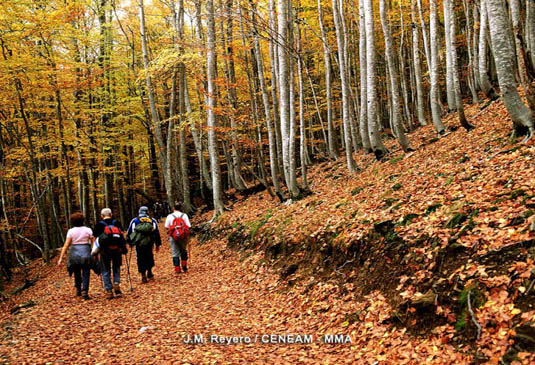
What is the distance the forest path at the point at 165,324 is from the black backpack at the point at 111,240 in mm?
1087

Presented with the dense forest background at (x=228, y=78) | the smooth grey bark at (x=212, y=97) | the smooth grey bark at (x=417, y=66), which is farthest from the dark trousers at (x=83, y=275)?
the smooth grey bark at (x=417, y=66)

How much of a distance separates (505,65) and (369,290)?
15.9 feet

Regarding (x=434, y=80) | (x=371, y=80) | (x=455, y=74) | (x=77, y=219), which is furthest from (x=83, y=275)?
(x=434, y=80)

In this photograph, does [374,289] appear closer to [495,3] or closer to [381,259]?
[381,259]

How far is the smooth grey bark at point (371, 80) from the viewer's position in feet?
32.0

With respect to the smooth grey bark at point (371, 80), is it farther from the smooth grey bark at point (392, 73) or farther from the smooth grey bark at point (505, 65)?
the smooth grey bark at point (505, 65)

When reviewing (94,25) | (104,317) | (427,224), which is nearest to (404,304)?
(427,224)

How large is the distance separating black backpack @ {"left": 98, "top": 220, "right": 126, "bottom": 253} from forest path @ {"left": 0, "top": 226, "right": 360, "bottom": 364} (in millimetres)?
1087

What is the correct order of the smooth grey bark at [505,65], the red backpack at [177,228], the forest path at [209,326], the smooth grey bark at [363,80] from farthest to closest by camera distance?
the smooth grey bark at [363,80]
the red backpack at [177,228]
the smooth grey bark at [505,65]
the forest path at [209,326]

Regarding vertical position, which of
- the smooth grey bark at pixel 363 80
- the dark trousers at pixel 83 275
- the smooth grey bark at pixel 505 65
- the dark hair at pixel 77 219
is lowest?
the dark trousers at pixel 83 275

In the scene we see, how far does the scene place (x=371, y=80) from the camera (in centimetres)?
1005

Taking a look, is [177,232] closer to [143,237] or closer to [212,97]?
[143,237]

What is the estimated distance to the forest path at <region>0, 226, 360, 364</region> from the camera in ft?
14.5

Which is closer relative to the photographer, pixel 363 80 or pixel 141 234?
pixel 141 234
